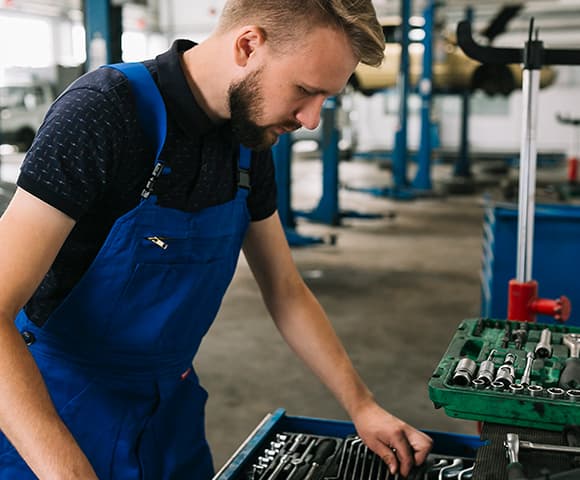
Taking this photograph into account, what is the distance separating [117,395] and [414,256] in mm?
4849

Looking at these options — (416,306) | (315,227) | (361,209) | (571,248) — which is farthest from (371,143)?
(571,248)

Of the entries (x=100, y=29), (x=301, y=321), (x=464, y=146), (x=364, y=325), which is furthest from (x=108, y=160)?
(x=464, y=146)

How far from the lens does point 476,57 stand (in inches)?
59.5

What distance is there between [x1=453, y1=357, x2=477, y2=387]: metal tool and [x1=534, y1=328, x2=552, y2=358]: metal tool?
13 cm

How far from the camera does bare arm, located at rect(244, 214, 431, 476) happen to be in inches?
48.5

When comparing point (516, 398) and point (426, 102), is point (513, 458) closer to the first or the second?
point (516, 398)

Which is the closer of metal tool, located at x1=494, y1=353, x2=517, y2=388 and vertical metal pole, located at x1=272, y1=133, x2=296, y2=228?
metal tool, located at x1=494, y1=353, x2=517, y2=388

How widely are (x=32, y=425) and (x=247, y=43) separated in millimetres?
570

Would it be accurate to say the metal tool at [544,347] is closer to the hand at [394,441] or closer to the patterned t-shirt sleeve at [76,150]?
the hand at [394,441]

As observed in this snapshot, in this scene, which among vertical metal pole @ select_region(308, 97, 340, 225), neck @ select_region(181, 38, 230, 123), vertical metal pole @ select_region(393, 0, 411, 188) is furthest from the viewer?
vertical metal pole @ select_region(393, 0, 411, 188)

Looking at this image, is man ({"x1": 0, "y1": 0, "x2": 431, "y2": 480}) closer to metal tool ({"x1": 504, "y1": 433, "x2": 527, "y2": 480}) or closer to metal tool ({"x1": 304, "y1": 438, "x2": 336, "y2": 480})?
metal tool ({"x1": 304, "y1": 438, "x2": 336, "y2": 480})

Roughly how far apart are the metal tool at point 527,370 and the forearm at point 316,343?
297mm

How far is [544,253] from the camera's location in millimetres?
3068

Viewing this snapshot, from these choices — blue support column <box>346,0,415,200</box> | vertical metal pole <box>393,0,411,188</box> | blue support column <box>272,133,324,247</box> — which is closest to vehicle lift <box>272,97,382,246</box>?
blue support column <box>272,133,324,247</box>
